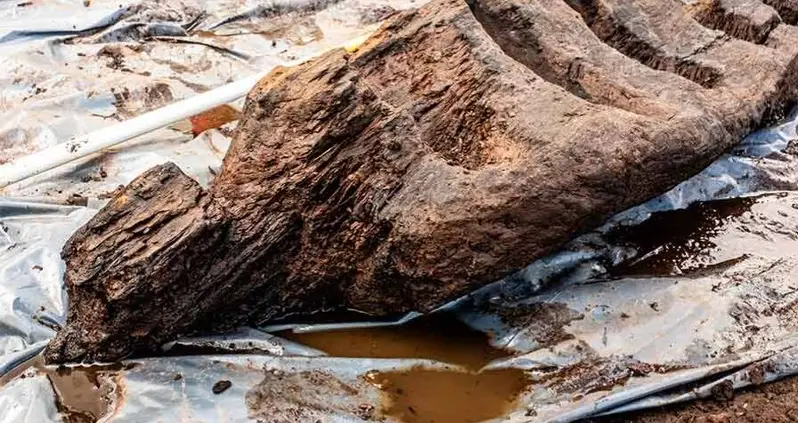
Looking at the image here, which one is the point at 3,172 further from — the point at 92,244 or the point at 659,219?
the point at 659,219

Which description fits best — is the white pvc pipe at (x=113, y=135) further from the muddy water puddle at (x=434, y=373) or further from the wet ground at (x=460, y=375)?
the muddy water puddle at (x=434, y=373)

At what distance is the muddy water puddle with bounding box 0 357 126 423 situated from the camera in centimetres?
219

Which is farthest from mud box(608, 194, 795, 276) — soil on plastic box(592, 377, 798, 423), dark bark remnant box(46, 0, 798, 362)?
soil on plastic box(592, 377, 798, 423)

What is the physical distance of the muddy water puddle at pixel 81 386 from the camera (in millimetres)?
2189

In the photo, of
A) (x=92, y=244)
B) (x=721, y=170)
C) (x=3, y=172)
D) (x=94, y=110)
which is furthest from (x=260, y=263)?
(x=721, y=170)

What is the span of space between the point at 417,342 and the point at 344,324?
26 centimetres

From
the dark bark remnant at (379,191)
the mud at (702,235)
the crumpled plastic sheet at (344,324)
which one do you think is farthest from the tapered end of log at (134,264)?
the mud at (702,235)

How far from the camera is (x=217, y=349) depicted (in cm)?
241

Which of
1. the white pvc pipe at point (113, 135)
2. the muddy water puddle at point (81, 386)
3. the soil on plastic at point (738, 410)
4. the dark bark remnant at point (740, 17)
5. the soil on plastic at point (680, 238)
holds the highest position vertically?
the dark bark remnant at point (740, 17)

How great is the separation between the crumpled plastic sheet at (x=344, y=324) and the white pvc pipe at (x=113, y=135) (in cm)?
8

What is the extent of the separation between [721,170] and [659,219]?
→ 0.45 metres

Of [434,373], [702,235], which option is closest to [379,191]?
[434,373]

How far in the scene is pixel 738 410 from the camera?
2.25 meters

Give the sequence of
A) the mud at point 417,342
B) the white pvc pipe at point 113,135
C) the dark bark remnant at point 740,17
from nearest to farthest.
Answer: the mud at point 417,342 < the white pvc pipe at point 113,135 < the dark bark remnant at point 740,17
